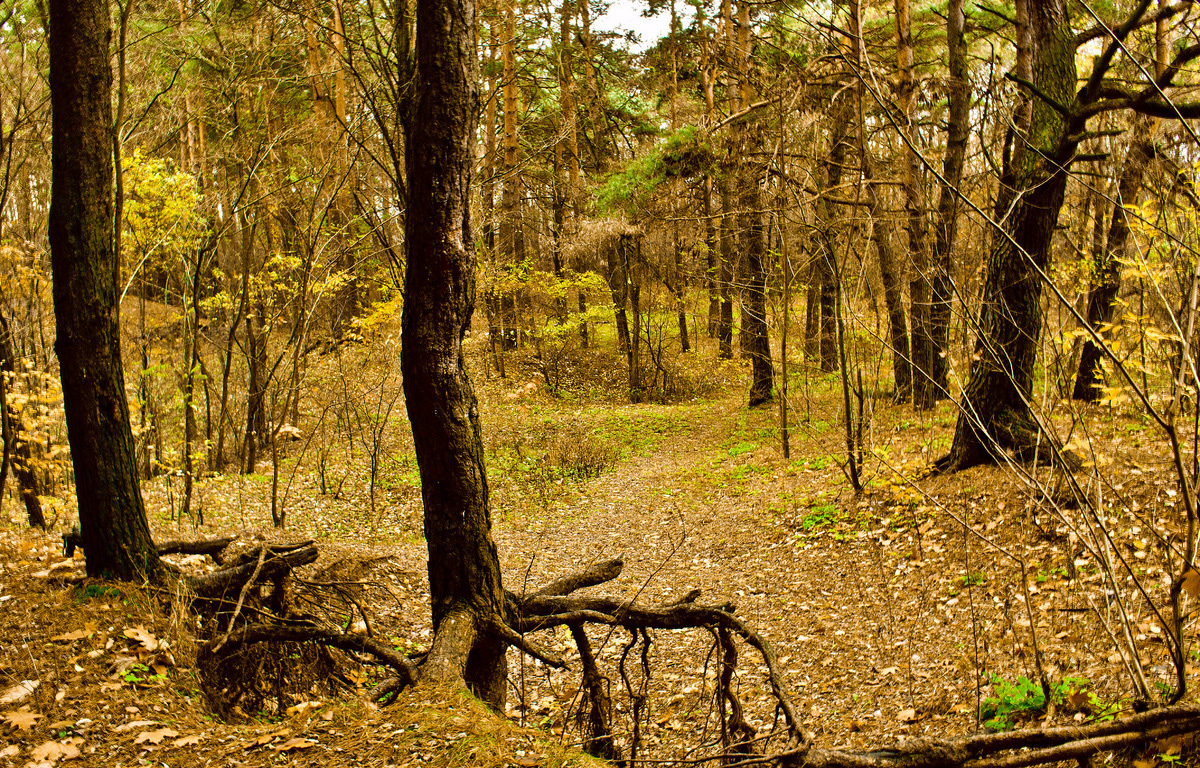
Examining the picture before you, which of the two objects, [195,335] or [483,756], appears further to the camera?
[195,335]

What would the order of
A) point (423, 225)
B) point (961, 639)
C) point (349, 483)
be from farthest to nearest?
point (349, 483), point (961, 639), point (423, 225)

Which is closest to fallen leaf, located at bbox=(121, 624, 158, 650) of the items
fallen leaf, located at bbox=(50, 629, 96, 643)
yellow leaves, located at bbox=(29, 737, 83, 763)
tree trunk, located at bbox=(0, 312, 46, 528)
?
fallen leaf, located at bbox=(50, 629, 96, 643)

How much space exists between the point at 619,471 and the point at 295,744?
10.5 metres

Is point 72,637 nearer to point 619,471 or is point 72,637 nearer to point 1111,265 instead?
point 619,471

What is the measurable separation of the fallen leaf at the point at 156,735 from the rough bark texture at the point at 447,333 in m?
1.08

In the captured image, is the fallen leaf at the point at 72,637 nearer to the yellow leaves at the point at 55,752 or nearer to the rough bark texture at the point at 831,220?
the yellow leaves at the point at 55,752

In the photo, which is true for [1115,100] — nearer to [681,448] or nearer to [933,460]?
[933,460]

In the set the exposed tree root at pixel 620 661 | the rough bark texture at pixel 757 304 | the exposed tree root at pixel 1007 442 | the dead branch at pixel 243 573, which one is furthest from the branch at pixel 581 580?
the rough bark texture at pixel 757 304

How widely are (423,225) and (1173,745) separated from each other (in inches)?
142

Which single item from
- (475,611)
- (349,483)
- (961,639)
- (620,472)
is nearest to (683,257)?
(620,472)

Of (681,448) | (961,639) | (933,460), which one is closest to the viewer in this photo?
(961,639)

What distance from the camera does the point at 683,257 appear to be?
20.7 m

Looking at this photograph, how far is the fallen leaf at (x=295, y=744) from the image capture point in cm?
259

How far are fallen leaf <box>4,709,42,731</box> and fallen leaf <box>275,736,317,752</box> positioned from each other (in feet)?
3.46
